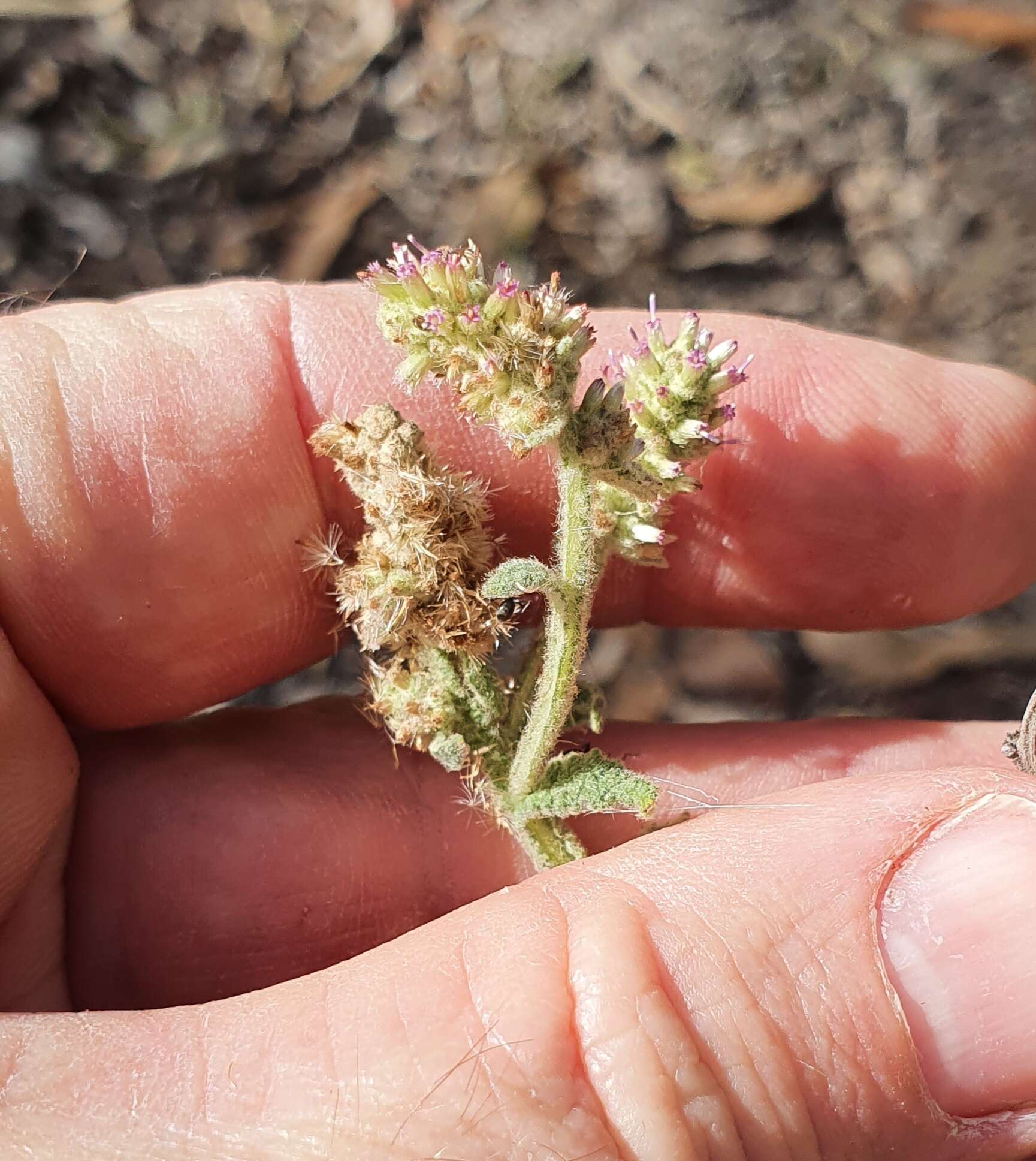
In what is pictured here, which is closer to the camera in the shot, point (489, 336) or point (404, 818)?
point (489, 336)

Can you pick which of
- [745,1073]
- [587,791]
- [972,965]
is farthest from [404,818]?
[972,965]

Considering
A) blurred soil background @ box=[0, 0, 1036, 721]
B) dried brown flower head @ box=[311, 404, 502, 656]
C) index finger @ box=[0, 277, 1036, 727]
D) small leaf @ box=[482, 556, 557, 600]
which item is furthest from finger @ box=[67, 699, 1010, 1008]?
blurred soil background @ box=[0, 0, 1036, 721]

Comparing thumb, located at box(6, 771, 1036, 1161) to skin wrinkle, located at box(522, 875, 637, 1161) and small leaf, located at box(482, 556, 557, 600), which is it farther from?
small leaf, located at box(482, 556, 557, 600)

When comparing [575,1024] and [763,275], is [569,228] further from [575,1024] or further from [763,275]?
[575,1024]

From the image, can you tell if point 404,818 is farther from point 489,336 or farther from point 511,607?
point 489,336

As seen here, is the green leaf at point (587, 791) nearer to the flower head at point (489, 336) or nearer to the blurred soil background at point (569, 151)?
the flower head at point (489, 336)

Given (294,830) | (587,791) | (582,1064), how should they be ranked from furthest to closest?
(294,830), (587,791), (582,1064)

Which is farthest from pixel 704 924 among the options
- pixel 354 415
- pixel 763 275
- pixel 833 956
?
pixel 763 275

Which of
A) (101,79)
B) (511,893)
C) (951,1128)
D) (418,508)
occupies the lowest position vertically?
(951,1128)
